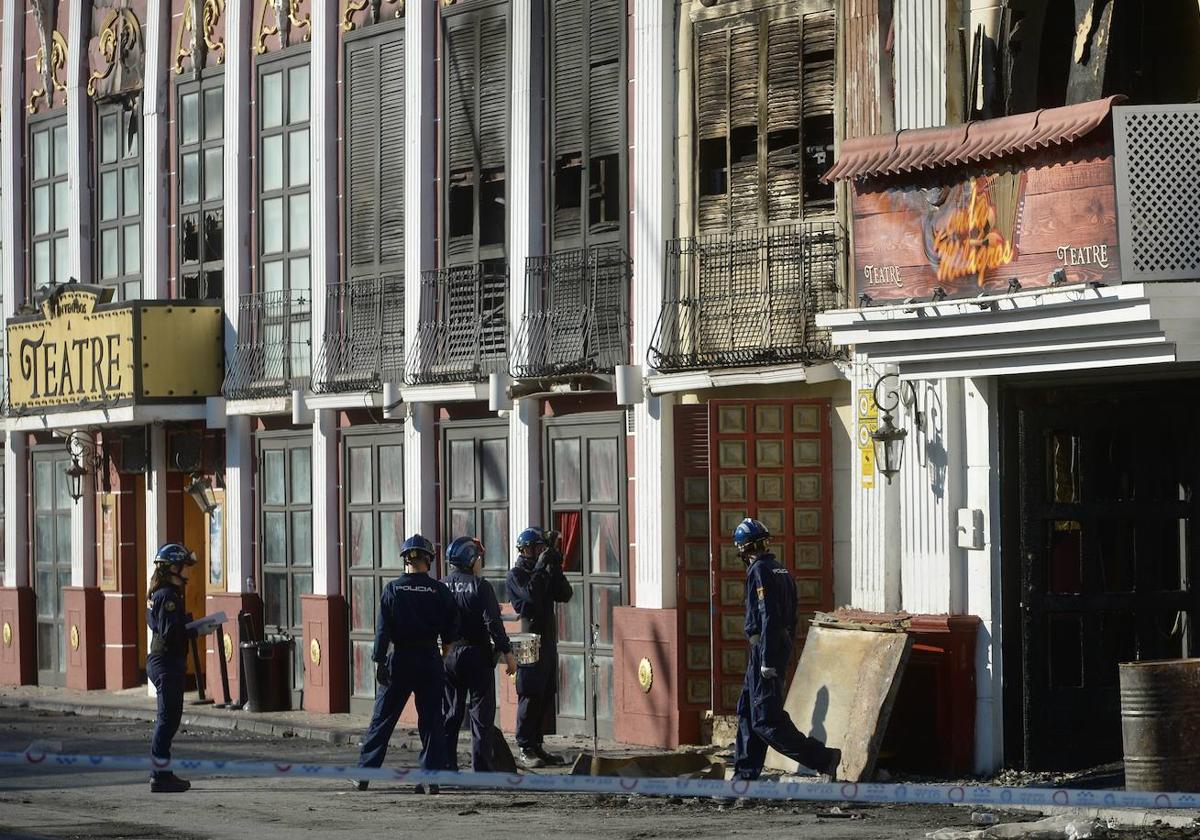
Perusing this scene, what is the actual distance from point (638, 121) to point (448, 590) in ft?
18.8

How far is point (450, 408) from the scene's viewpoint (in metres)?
Result: 24.8

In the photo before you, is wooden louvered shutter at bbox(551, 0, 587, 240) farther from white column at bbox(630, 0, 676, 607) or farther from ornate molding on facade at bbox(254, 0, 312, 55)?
ornate molding on facade at bbox(254, 0, 312, 55)

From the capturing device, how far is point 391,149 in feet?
84.3

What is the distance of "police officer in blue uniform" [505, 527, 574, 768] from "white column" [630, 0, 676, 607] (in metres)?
1.20

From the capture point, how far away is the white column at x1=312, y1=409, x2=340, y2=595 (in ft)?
86.8

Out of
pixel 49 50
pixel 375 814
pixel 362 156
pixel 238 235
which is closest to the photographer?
pixel 375 814

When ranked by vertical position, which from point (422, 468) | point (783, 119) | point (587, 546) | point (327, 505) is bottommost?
point (587, 546)

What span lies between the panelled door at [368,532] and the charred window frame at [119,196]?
5091mm

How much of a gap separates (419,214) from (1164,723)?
11.1m

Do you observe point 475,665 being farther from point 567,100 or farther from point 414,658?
point 567,100

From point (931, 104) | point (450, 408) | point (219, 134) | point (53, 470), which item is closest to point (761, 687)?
point (931, 104)

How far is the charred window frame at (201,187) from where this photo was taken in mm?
28594

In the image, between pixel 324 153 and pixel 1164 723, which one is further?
pixel 324 153

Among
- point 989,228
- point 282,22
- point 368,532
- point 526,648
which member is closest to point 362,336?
point 368,532
